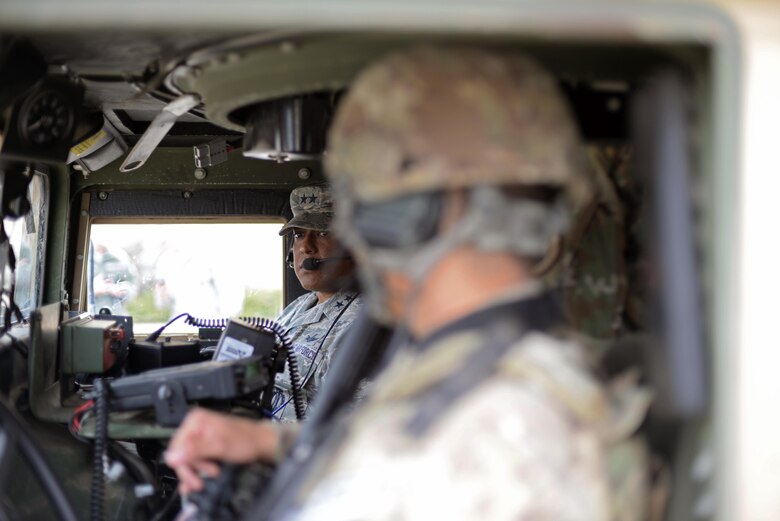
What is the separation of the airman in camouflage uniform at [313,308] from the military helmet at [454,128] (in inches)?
93.5

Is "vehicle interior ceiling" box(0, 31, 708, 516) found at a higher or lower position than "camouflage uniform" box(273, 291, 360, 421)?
higher

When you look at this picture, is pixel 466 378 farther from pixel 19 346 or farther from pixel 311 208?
pixel 311 208

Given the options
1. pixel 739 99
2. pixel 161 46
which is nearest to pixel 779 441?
pixel 739 99

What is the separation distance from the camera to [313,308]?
4344 millimetres

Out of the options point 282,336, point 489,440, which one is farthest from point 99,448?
point 489,440

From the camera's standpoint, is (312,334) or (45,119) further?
(312,334)

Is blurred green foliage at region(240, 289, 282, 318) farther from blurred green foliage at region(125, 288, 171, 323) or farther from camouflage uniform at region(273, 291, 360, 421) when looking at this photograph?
blurred green foliage at region(125, 288, 171, 323)

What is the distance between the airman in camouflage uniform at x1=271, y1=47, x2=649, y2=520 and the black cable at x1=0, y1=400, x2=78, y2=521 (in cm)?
118

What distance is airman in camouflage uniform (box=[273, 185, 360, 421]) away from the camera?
13.2 ft

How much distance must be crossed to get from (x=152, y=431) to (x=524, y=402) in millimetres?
1619

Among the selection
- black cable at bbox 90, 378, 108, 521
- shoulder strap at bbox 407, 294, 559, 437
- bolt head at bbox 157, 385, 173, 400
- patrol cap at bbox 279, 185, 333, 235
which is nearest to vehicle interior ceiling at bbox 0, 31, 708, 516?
shoulder strap at bbox 407, 294, 559, 437

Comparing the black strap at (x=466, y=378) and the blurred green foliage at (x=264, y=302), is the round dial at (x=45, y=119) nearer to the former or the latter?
the black strap at (x=466, y=378)

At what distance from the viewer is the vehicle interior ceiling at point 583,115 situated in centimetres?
147

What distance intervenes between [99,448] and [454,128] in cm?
166
